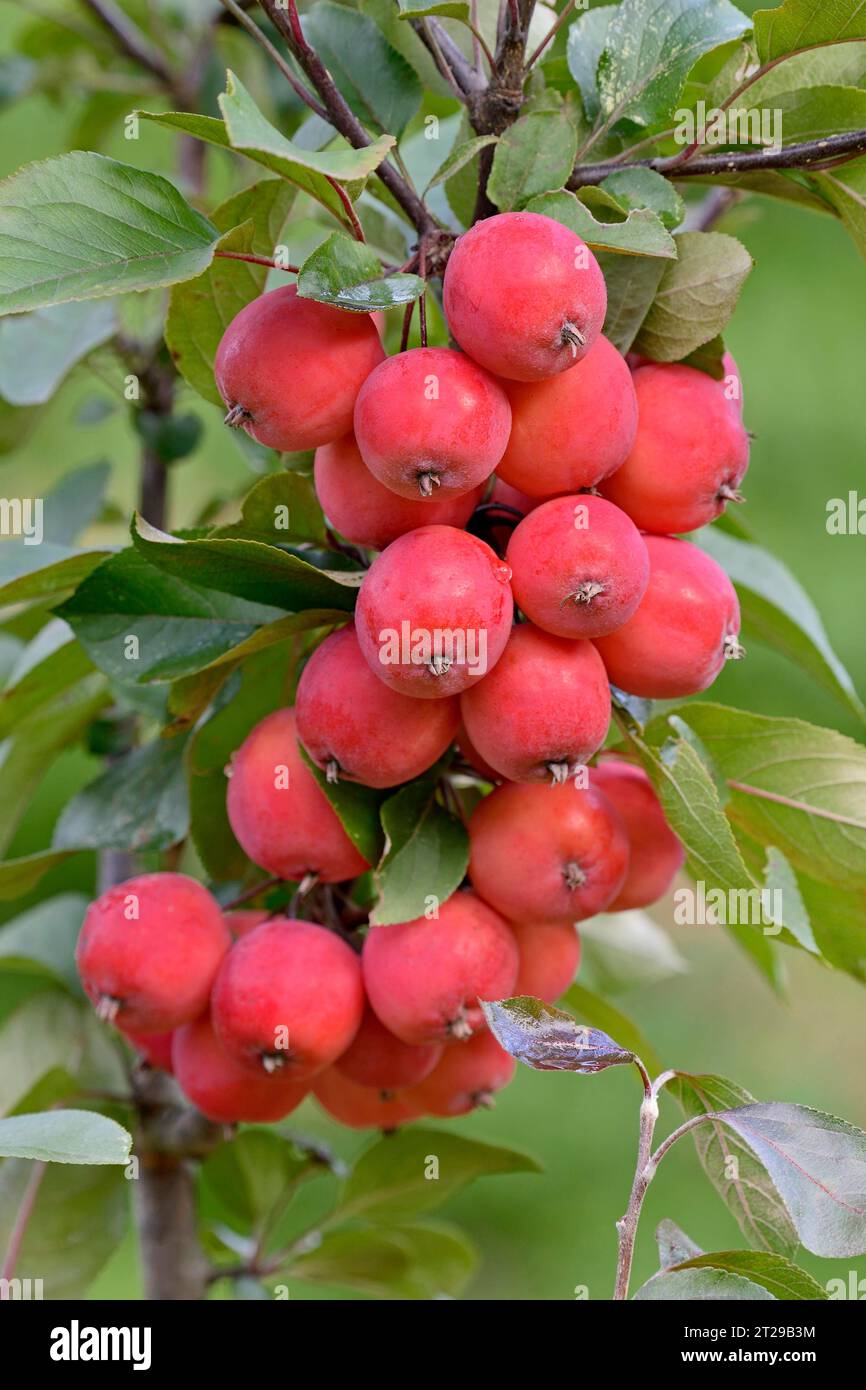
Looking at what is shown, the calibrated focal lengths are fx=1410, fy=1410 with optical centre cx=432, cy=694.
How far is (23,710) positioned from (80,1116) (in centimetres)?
29

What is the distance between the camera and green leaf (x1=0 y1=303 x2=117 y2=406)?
764 mm

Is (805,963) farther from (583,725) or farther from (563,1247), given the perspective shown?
(583,725)

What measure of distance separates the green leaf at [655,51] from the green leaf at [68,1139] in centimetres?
40

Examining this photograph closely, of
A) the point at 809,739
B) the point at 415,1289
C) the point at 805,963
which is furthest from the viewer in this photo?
the point at 805,963

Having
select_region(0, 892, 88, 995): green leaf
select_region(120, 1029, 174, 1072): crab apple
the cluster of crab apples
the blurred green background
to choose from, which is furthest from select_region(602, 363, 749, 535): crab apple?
the blurred green background

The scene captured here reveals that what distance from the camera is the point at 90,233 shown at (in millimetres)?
452

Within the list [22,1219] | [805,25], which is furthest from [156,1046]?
[805,25]

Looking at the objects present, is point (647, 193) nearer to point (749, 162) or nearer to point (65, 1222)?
point (749, 162)

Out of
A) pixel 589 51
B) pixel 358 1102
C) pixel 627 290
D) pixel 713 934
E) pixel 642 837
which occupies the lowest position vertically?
pixel 713 934

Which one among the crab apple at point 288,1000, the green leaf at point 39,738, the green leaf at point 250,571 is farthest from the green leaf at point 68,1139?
the green leaf at point 39,738

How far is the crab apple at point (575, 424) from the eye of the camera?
0.47 m

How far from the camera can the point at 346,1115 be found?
25.0 inches

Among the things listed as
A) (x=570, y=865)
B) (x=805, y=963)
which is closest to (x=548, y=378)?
(x=570, y=865)

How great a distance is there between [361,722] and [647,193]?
0.21 meters
